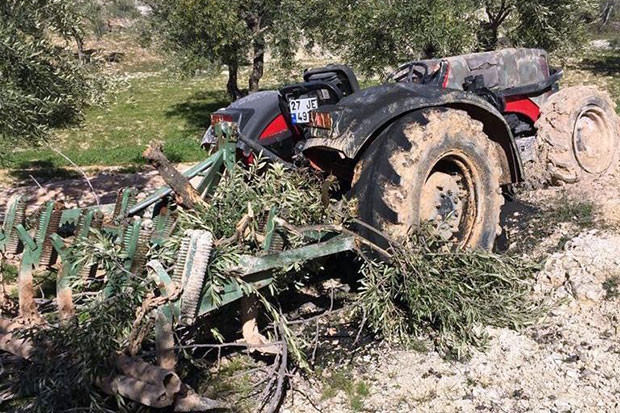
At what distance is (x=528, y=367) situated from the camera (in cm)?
357

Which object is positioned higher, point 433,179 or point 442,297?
point 433,179

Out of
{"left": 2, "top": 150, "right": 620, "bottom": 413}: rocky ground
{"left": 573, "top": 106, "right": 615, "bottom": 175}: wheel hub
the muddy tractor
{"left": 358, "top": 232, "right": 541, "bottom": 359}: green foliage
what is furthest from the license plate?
{"left": 573, "top": 106, "right": 615, "bottom": 175}: wheel hub

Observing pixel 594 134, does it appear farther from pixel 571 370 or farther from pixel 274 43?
pixel 274 43

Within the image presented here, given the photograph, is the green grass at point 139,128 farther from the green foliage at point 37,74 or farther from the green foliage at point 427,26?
the green foliage at point 427,26

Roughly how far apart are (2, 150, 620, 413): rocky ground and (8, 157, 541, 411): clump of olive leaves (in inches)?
5.5

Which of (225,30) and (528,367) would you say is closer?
(528,367)

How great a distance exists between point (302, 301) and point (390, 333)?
992 millimetres

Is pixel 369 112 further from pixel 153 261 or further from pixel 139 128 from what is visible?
pixel 139 128

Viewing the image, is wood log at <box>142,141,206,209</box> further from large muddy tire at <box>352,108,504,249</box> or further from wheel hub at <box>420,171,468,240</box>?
wheel hub at <box>420,171,468,240</box>

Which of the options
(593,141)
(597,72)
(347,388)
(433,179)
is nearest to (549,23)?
(593,141)

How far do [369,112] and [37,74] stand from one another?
3.34 m

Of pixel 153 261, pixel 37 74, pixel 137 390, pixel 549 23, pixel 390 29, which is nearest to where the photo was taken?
pixel 137 390

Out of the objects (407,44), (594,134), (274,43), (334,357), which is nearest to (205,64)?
(274,43)

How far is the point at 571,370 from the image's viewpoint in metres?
3.48
